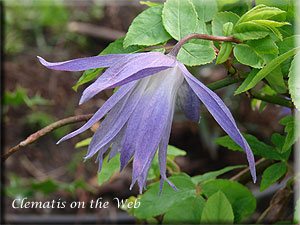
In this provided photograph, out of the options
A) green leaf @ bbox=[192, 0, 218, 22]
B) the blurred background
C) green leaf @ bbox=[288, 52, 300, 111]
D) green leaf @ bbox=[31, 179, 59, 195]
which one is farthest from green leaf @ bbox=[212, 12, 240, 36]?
green leaf @ bbox=[31, 179, 59, 195]

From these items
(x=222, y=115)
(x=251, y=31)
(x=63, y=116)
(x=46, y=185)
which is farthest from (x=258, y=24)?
(x=63, y=116)

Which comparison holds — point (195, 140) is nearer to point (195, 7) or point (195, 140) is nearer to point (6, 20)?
point (6, 20)

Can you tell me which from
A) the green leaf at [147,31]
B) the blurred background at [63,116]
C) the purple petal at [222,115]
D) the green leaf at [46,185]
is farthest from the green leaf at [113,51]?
the green leaf at [46,185]

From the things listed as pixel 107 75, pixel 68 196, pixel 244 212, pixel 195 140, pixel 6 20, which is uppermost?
pixel 107 75

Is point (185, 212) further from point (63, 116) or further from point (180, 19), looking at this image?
point (63, 116)

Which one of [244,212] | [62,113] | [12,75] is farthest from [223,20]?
[12,75]

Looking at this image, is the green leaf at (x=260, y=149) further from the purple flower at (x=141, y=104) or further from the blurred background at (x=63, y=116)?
the blurred background at (x=63, y=116)
